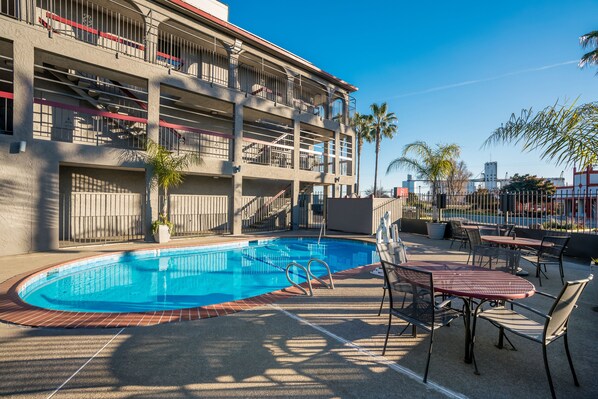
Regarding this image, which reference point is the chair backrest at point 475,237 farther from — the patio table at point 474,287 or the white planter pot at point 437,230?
the white planter pot at point 437,230

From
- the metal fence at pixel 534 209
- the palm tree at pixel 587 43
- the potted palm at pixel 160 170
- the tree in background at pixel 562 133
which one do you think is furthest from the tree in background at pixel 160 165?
the palm tree at pixel 587 43

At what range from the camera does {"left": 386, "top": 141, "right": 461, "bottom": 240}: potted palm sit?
1388cm

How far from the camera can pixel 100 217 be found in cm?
1220

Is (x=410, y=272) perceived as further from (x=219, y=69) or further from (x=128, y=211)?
(x=219, y=69)

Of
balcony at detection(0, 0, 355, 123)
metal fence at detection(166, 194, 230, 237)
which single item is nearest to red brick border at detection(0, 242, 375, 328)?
balcony at detection(0, 0, 355, 123)

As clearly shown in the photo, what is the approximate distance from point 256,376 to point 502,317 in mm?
2493

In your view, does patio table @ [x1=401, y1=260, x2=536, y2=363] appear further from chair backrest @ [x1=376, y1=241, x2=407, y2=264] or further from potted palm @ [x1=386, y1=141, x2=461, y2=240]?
potted palm @ [x1=386, y1=141, x2=461, y2=240]

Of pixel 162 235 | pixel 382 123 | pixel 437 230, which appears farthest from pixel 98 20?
pixel 382 123

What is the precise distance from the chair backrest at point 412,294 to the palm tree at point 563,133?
359cm

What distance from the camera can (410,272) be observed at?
289cm

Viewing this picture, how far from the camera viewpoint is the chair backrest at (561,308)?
2.48 m

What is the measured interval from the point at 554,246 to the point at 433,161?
8.43 metres

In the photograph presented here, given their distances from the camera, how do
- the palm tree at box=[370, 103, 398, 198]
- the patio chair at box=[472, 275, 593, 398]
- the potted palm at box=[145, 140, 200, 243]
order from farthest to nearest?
1. the palm tree at box=[370, 103, 398, 198]
2. the potted palm at box=[145, 140, 200, 243]
3. the patio chair at box=[472, 275, 593, 398]

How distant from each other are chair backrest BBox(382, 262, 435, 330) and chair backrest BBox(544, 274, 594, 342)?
2.94 feet
